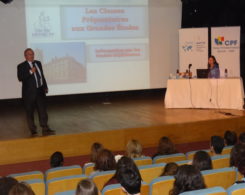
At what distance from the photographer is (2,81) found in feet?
28.3

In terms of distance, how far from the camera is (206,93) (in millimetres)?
8406

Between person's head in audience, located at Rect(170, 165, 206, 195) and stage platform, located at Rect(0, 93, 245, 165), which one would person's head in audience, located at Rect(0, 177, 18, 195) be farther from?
stage platform, located at Rect(0, 93, 245, 165)

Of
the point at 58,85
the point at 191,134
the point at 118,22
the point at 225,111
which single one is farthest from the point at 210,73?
the point at 58,85

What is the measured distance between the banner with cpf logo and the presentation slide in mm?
1431

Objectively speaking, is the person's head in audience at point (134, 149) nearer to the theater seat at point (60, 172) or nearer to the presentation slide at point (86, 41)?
the theater seat at point (60, 172)

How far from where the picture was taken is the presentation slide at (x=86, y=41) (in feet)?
27.8

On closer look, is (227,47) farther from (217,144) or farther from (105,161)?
(105,161)

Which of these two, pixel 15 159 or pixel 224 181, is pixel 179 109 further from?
pixel 224 181

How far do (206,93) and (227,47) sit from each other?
164 cm

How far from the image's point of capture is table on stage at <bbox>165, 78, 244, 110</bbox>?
8164 mm

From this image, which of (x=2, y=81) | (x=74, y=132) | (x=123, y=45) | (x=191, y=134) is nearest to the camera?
(x=74, y=132)

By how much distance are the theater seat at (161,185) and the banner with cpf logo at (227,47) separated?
681 cm

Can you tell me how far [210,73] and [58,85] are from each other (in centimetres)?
338

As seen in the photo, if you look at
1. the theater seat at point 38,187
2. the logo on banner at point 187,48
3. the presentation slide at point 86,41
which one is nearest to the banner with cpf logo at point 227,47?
the logo on banner at point 187,48
